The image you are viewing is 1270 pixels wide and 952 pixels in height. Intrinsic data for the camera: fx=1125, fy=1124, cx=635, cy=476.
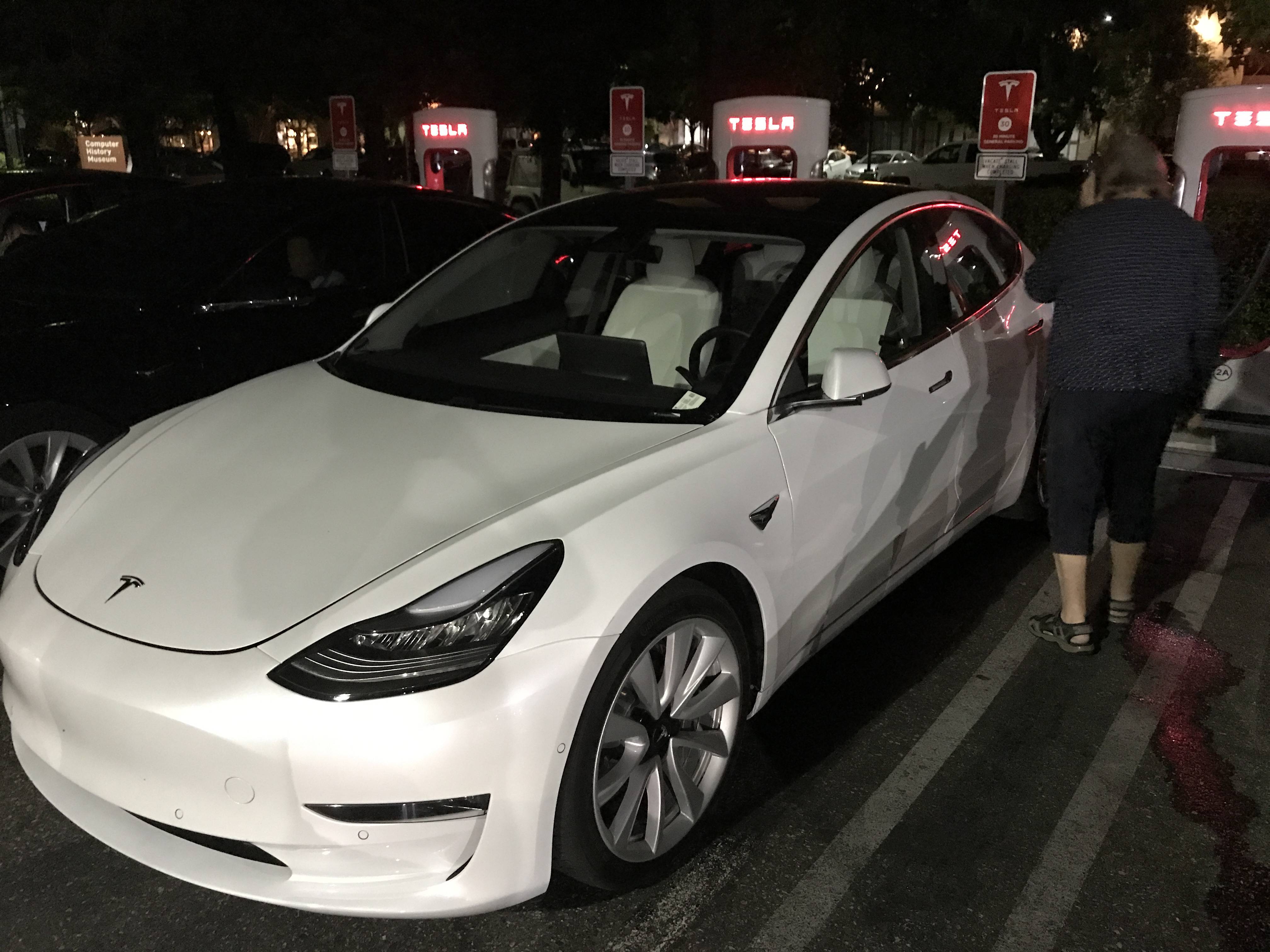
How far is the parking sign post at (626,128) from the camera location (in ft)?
31.5

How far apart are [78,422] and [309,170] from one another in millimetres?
28627

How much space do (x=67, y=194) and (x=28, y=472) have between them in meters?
3.34

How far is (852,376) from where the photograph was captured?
2918 millimetres

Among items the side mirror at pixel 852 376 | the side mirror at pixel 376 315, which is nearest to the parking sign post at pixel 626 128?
the side mirror at pixel 376 315

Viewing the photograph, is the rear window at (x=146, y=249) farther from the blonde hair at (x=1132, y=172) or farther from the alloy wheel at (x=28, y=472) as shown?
the blonde hair at (x=1132, y=172)

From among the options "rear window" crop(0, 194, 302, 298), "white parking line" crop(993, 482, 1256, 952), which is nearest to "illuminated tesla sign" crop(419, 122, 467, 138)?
"rear window" crop(0, 194, 302, 298)

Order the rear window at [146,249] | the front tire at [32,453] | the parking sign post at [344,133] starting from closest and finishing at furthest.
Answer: the front tire at [32,453] → the rear window at [146,249] → the parking sign post at [344,133]

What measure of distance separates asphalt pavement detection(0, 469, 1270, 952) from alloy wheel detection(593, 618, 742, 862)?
0.15m

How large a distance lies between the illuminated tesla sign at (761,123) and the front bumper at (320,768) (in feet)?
25.1

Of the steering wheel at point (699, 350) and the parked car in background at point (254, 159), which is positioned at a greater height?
the parked car in background at point (254, 159)

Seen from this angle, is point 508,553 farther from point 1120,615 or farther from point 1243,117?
point 1243,117

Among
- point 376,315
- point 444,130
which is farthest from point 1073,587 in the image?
point 444,130

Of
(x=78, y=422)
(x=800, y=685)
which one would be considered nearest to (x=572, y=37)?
(x=78, y=422)

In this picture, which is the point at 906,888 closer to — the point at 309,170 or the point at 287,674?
the point at 287,674
